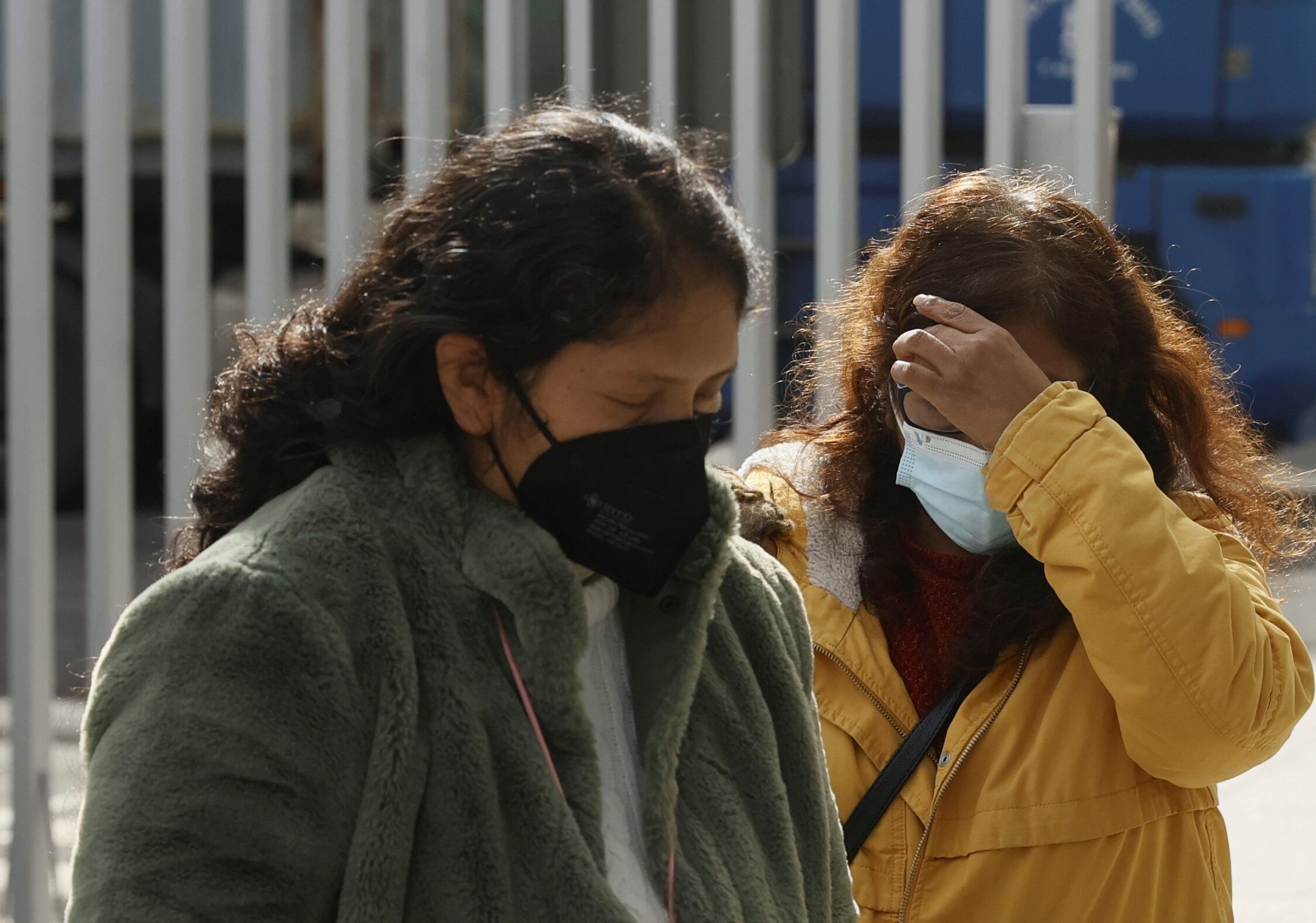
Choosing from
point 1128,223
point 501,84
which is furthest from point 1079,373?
point 1128,223

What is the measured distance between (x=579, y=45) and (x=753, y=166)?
38 cm

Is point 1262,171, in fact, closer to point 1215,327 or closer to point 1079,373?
point 1215,327

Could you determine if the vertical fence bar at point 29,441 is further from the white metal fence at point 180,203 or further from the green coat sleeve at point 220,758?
the green coat sleeve at point 220,758

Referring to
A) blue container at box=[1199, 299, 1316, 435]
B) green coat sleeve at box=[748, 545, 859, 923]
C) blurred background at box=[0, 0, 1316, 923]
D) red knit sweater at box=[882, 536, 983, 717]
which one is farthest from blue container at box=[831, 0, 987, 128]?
green coat sleeve at box=[748, 545, 859, 923]

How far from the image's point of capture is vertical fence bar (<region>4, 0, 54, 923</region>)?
2.99 metres

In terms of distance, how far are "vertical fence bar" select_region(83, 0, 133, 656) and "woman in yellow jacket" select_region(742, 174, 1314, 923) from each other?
4.95 feet

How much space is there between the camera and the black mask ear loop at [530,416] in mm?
1307

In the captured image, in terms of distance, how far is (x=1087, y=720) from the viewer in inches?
70.7

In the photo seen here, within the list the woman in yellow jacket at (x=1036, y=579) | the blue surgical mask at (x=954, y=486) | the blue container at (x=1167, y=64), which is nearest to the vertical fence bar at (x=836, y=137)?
the woman in yellow jacket at (x=1036, y=579)

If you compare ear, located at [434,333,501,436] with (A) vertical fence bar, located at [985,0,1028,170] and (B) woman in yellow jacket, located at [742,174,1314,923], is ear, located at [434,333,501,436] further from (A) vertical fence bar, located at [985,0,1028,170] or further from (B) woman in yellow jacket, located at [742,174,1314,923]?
(A) vertical fence bar, located at [985,0,1028,170]

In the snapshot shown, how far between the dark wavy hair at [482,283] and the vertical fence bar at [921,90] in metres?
1.48

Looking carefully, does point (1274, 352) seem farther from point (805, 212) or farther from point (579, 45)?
point (579, 45)

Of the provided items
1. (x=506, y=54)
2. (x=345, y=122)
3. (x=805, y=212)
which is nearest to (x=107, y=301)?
(x=345, y=122)

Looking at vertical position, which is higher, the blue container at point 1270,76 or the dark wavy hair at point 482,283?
the blue container at point 1270,76
